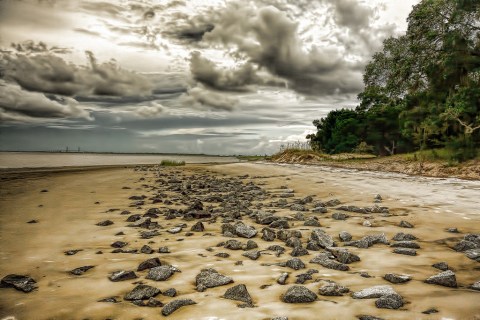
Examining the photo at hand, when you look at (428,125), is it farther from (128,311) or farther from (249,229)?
Answer: (128,311)

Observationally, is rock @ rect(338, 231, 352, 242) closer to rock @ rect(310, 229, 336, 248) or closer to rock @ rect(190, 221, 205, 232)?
rock @ rect(310, 229, 336, 248)

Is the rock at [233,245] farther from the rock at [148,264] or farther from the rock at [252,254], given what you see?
the rock at [148,264]

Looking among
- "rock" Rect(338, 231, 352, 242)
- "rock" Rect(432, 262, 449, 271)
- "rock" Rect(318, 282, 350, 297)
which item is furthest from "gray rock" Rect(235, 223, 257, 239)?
"rock" Rect(432, 262, 449, 271)

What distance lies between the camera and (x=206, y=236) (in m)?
6.30

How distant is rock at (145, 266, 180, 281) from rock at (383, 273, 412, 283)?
276 centimetres

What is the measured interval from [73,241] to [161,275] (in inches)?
A: 118

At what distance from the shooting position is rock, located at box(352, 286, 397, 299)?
3.29 m

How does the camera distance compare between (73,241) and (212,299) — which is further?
(73,241)

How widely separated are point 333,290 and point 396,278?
87 centimetres

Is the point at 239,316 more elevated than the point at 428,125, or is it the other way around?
the point at 428,125

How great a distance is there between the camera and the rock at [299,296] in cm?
330

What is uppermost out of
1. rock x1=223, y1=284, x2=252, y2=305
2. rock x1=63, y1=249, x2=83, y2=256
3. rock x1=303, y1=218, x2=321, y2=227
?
rock x1=303, y1=218, x2=321, y2=227

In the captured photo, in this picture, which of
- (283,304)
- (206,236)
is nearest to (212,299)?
(283,304)

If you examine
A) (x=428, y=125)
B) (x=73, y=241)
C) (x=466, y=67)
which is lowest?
(x=73, y=241)
